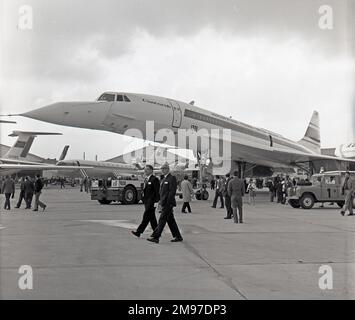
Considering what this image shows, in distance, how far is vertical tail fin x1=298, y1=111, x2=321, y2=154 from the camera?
3938 cm

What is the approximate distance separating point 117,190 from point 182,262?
13.8m

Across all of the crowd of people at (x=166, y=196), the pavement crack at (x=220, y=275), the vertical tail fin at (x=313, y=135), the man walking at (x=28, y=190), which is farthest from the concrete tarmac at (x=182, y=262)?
the vertical tail fin at (x=313, y=135)

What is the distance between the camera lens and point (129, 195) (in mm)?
20578

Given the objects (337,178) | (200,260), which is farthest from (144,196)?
(337,178)

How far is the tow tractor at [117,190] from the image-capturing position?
20312 millimetres

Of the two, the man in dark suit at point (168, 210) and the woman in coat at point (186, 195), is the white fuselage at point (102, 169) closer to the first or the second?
the woman in coat at point (186, 195)

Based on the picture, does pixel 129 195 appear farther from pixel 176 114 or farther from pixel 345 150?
pixel 345 150

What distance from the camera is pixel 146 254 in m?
7.47

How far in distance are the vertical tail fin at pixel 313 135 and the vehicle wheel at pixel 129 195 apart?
75.4ft

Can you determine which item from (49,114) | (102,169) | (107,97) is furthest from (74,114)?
(102,169)

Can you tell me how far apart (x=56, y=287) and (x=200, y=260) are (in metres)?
2.54

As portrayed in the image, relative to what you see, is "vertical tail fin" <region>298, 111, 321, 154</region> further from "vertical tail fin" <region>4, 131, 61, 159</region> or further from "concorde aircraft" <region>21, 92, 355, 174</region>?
"vertical tail fin" <region>4, 131, 61, 159</region>

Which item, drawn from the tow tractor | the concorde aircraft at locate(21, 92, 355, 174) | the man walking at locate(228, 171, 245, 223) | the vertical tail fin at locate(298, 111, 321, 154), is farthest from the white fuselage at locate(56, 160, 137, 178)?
the man walking at locate(228, 171, 245, 223)

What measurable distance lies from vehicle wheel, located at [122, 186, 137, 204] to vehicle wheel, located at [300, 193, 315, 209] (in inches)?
299
